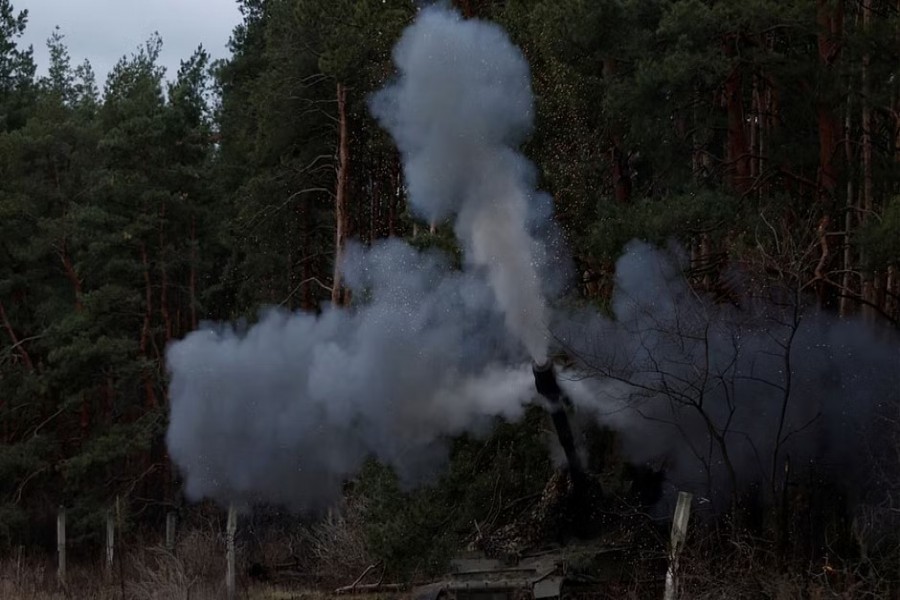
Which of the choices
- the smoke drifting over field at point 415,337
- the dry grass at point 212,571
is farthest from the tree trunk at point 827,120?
the dry grass at point 212,571

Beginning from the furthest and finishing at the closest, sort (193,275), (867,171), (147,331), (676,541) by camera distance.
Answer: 1. (193,275)
2. (147,331)
3. (867,171)
4. (676,541)

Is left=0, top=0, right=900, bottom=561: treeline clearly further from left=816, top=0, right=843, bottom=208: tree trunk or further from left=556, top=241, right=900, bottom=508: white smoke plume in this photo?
left=556, top=241, right=900, bottom=508: white smoke plume

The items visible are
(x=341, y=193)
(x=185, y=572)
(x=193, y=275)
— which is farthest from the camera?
(x=193, y=275)

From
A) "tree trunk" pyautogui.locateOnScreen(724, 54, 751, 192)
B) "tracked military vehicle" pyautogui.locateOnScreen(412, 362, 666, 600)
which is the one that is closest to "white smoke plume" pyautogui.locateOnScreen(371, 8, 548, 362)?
"tracked military vehicle" pyautogui.locateOnScreen(412, 362, 666, 600)

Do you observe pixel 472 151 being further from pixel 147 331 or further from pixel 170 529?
pixel 147 331

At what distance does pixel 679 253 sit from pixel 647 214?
2.68ft

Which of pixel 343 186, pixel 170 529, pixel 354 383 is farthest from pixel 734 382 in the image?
pixel 170 529

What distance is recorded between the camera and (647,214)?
18.5 meters

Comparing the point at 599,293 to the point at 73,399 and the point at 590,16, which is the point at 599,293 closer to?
the point at 590,16

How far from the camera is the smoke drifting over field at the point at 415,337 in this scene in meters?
17.3

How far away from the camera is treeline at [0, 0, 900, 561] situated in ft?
61.1

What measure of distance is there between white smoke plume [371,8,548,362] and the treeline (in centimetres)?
195

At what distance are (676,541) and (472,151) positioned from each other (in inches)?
235

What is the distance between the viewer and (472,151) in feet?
57.2
